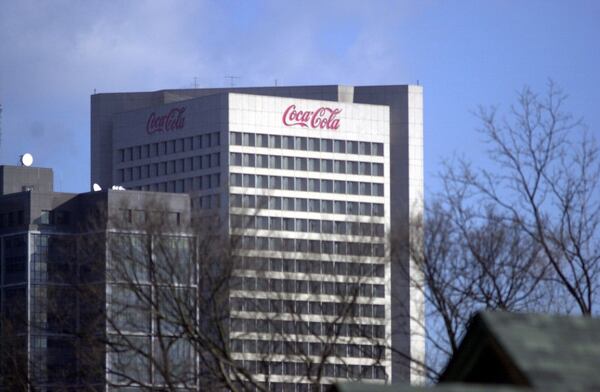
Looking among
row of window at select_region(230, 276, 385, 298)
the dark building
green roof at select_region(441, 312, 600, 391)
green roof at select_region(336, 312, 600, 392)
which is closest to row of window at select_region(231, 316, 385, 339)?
row of window at select_region(230, 276, 385, 298)

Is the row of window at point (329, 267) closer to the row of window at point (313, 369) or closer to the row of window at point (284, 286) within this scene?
the row of window at point (284, 286)

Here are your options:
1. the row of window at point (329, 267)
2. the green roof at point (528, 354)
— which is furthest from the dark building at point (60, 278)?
the green roof at point (528, 354)

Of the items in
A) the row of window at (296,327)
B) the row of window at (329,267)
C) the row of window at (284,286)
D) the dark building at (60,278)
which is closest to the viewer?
the row of window at (296,327)

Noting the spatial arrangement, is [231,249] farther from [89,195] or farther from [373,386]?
[89,195]

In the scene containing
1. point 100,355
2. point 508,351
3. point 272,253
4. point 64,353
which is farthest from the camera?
point 64,353

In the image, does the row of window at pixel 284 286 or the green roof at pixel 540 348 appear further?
the row of window at pixel 284 286

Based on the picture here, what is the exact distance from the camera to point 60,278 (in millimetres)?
119812

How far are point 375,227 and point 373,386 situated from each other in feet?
196

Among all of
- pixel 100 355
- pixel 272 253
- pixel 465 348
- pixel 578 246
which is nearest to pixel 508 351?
pixel 465 348

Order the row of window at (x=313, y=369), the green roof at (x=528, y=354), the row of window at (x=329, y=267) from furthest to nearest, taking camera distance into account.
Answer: the row of window at (x=329, y=267), the row of window at (x=313, y=369), the green roof at (x=528, y=354)

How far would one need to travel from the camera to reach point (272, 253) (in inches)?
Result: 3684

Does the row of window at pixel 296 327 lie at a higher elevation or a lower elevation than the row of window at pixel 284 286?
lower

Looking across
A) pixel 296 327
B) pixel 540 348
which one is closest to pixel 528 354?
pixel 540 348

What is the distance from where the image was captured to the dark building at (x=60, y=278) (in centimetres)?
7000
